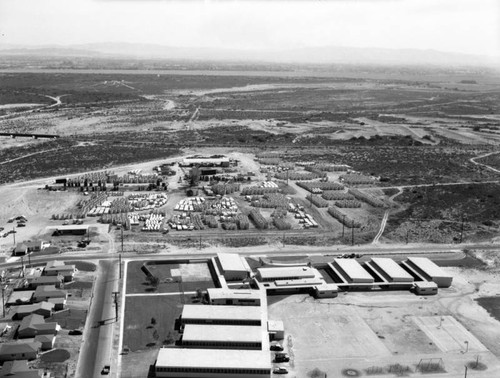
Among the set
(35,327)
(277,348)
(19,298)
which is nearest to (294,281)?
(277,348)

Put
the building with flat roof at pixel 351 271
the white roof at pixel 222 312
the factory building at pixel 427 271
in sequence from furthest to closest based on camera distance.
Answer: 1. the factory building at pixel 427 271
2. the building with flat roof at pixel 351 271
3. the white roof at pixel 222 312

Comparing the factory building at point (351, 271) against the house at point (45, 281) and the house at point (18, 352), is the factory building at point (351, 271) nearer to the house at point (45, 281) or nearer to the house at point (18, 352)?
the house at point (45, 281)

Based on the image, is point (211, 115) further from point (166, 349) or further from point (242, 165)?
point (166, 349)

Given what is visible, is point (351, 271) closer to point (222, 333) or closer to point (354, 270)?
point (354, 270)

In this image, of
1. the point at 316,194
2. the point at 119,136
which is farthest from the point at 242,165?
the point at 119,136

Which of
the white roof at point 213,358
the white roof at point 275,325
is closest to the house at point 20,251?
the white roof at point 213,358

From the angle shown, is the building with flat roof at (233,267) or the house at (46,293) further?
the building with flat roof at (233,267)
